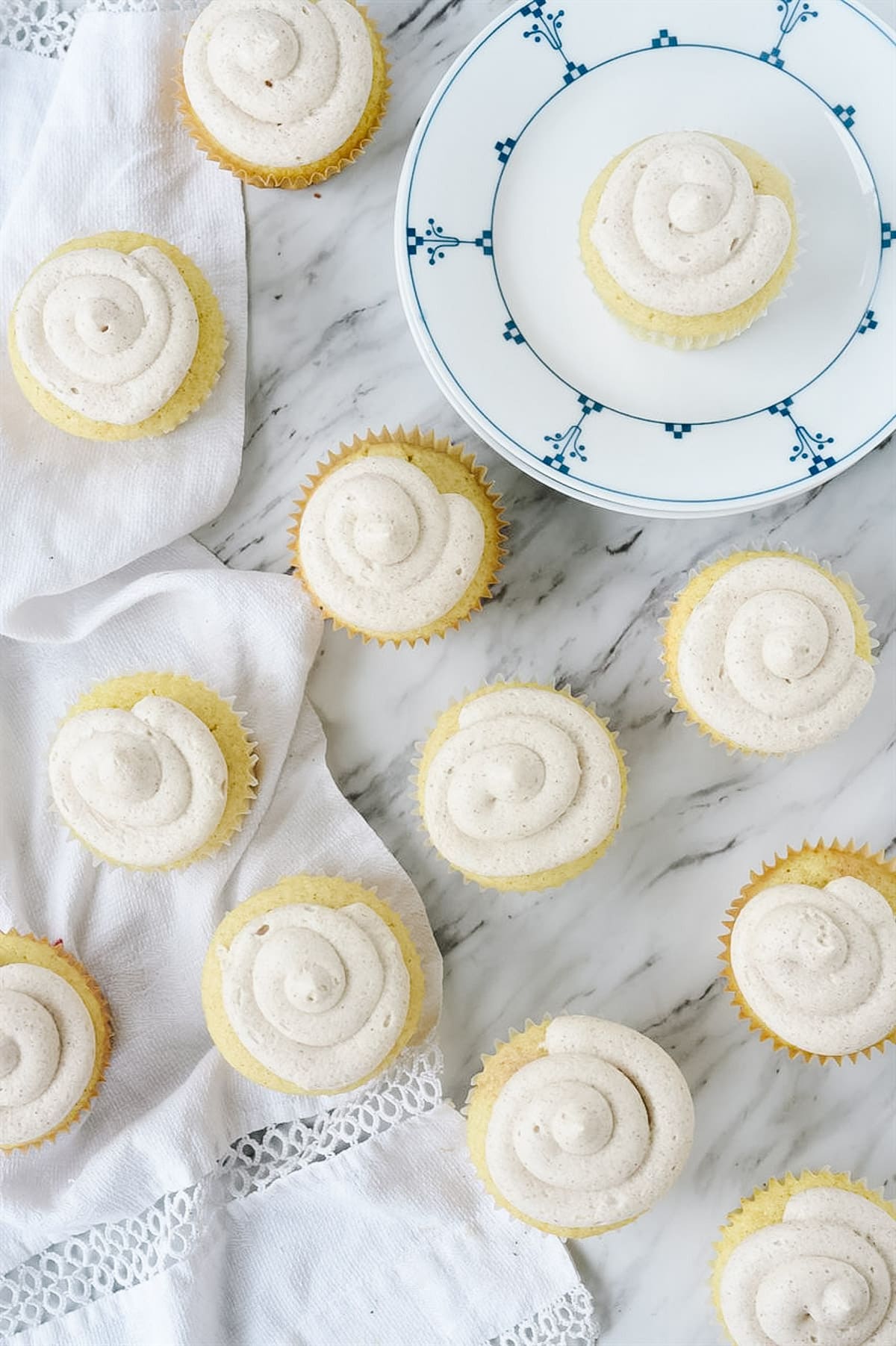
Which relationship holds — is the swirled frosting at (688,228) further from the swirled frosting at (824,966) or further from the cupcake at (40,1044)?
the cupcake at (40,1044)

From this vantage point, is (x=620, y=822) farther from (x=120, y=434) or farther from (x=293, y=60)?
(x=293, y=60)

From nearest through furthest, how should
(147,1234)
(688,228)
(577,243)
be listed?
1. (688,228)
2. (577,243)
3. (147,1234)

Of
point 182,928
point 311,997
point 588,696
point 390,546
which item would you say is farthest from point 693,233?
point 182,928

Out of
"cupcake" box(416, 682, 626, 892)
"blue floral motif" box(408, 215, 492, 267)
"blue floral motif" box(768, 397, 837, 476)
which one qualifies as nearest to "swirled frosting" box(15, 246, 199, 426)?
"blue floral motif" box(408, 215, 492, 267)

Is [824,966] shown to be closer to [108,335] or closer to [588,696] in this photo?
[588,696]

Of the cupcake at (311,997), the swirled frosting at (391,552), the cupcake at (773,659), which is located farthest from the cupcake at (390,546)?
the cupcake at (311,997)

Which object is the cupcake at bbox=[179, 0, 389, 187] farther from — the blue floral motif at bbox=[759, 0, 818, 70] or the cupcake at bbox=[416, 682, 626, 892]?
the cupcake at bbox=[416, 682, 626, 892]

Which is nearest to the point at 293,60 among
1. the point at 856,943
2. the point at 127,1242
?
the point at 856,943
